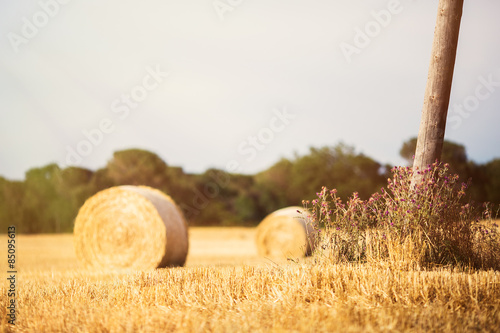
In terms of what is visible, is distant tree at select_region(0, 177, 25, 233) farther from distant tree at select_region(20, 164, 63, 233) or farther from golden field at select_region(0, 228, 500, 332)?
golden field at select_region(0, 228, 500, 332)

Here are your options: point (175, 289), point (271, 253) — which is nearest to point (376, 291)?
point (175, 289)

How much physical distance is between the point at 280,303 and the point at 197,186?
25.9 metres

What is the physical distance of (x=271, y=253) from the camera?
13.8m

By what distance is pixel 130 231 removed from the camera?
10.0 meters

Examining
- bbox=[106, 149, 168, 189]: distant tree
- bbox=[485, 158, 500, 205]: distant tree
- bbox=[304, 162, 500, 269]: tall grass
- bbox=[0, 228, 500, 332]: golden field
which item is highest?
bbox=[106, 149, 168, 189]: distant tree

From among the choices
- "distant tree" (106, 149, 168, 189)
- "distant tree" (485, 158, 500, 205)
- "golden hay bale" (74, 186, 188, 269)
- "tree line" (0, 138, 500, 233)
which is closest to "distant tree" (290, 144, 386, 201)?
"tree line" (0, 138, 500, 233)

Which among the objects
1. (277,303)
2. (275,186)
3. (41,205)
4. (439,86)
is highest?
(439,86)

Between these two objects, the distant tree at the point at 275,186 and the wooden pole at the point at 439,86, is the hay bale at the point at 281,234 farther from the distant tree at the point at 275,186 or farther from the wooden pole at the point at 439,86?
the distant tree at the point at 275,186

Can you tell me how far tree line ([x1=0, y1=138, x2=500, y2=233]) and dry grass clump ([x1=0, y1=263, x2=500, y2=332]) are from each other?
16.4m

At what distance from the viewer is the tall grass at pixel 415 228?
6.02 m

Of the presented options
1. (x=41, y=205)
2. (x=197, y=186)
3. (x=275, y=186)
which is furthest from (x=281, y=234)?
(x=41, y=205)

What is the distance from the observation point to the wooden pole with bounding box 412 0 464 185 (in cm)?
662

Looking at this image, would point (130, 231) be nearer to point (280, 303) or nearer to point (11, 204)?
point (280, 303)

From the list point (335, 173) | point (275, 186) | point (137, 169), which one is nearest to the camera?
point (335, 173)
